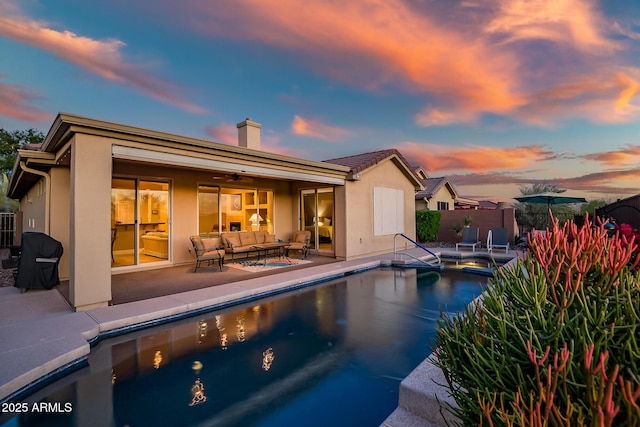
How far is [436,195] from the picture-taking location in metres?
22.3

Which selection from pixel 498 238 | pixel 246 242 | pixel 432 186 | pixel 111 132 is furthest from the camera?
pixel 432 186

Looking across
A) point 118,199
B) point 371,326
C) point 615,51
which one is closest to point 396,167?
point 615,51

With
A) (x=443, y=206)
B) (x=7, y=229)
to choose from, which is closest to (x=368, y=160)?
(x=443, y=206)

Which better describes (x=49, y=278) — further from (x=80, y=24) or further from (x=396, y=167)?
(x=396, y=167)

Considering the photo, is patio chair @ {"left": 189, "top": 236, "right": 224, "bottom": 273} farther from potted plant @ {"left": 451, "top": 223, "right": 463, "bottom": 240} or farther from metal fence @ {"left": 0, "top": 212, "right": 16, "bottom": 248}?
metal fence @ {"left": 0, "top": 212, "right": 16, "bottom": 248}

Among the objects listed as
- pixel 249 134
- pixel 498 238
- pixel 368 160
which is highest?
pixel 249 134

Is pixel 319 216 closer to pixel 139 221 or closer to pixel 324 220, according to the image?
pixel 324 220

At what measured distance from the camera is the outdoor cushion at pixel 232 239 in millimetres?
9880

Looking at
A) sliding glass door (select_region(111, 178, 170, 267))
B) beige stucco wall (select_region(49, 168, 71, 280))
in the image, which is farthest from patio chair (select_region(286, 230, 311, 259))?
beige stucco wall (select_region(49, 168, 71, 280))

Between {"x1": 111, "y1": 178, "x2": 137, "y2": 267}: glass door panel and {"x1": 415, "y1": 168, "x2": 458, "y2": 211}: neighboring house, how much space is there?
1629cm

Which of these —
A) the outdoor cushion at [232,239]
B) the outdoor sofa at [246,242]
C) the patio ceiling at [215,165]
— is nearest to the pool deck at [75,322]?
the outdoor sofa at [246,242]

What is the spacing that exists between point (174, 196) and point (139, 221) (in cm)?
124

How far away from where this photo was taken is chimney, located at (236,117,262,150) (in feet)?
34.2

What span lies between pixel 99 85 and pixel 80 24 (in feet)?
9.56
